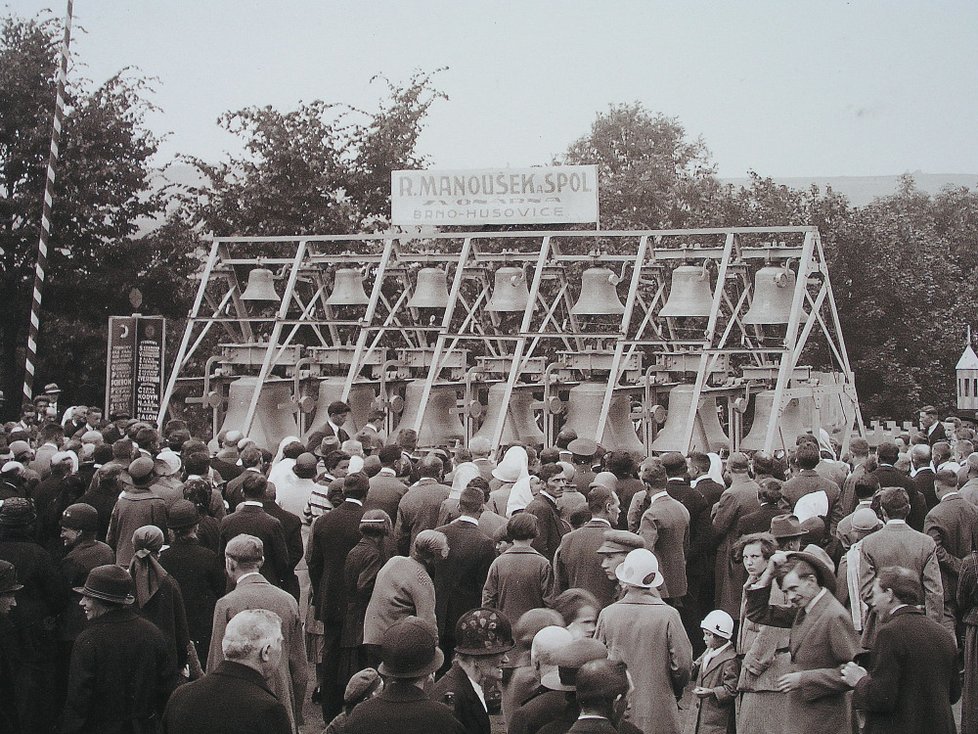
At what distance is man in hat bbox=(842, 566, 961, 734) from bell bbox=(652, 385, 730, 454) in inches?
486

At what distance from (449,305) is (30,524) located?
11205mm

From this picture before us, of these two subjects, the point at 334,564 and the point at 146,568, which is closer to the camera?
the point at 146,568

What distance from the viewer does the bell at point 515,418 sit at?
806 inches

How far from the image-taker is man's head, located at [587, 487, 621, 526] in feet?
30.2

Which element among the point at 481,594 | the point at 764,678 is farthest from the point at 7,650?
the point at 764,678

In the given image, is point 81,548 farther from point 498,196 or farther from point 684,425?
point 498,196

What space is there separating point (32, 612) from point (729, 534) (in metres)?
5.56

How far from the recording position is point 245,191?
28391mm

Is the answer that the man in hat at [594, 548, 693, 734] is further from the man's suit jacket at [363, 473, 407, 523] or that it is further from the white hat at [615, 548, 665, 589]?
the man's suit jacket at [363, 473, 407, 523]

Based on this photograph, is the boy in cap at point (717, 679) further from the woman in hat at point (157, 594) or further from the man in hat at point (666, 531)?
the woman in hat at point (157, 594)

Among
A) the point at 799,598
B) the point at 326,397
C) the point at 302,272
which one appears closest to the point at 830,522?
the point at 799,598

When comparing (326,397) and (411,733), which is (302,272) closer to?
(326,397)

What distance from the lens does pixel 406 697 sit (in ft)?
18.0

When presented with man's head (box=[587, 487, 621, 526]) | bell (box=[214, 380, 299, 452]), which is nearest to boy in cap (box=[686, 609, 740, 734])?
man's head (box=[587, 487, 621, 526])
